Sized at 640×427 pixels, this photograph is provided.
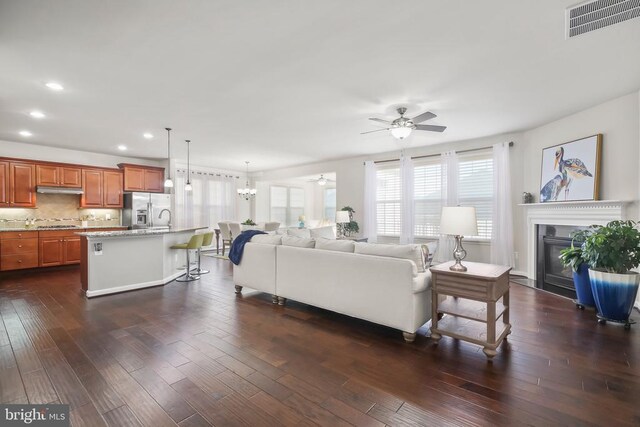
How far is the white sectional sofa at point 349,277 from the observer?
2809mm

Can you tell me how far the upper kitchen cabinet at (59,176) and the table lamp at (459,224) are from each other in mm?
7699

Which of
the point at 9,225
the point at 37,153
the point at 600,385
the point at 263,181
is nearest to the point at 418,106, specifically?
the point at 600,385

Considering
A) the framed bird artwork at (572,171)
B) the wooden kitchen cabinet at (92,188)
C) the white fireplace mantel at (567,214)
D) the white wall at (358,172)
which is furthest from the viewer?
the wooden kitchen cabinet at (92,188)

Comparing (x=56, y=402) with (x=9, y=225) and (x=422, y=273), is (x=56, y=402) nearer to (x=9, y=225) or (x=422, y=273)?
(x=422, y=273)

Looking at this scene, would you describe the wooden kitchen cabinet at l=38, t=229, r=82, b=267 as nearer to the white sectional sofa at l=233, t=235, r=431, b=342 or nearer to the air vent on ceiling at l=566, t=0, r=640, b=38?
the white sectional sofa at l=233, t=235, r=431, b=342

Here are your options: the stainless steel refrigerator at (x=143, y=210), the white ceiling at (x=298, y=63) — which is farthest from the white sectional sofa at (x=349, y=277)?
the stainless steel refrigerator at (x=143, y=210)

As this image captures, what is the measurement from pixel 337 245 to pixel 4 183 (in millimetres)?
6873

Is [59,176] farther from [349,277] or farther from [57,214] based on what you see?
[349,277]

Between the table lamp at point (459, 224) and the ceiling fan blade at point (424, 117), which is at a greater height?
the ceiling fan blade at point (424, 117)

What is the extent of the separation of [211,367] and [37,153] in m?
7.03

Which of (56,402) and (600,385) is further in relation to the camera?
(600,385)

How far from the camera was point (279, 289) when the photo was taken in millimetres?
3908

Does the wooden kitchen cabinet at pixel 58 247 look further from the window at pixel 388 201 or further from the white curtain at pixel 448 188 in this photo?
the white curtain at pixel 448 188

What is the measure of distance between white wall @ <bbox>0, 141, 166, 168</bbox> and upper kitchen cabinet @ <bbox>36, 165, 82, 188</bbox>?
331mm
